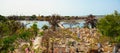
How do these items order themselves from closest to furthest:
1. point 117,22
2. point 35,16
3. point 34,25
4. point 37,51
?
point 37,51 → point 117,22 → point 34,25 → point 35,16

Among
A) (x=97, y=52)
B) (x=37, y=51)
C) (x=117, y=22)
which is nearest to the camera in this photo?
(x=37, y=51)

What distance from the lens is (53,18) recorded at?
32188mm

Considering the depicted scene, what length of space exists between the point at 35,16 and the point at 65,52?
162ft

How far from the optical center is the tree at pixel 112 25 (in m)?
12.4

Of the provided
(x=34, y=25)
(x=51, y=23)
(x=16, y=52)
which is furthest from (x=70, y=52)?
(x=51, y=23)

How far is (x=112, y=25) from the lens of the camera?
1259cm

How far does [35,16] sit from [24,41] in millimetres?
44315

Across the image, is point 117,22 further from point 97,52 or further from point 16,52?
point 16,52

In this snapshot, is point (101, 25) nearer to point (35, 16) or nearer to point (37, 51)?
point (37, 51)

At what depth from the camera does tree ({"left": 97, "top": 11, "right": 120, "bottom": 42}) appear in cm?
1245

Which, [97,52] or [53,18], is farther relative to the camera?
[53,18]

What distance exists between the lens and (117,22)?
12.6 m

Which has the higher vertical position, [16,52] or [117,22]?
[117,22]

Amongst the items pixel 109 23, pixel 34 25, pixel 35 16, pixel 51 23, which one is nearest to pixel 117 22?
pixel 109 23
